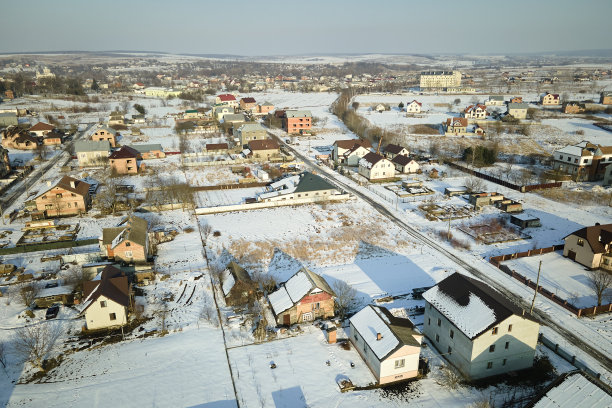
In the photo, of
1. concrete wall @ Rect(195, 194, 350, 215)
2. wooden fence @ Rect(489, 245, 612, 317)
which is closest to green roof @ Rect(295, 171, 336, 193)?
concrete wall @ Rect(195, 194, 350, 215)

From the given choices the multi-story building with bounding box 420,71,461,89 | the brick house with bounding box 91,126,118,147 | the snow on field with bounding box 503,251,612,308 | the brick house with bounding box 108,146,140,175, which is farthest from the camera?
the multi-story building with bounding box 420,71,461,89

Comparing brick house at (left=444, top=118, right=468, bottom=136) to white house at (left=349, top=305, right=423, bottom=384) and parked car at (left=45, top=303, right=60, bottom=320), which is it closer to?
white house at (left=349, top=305, right=423, bottom=384)

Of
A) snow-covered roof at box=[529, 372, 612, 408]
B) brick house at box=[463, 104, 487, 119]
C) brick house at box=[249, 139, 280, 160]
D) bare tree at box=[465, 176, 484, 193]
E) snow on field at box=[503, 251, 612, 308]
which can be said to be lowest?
snow on field at box=[503, 251, 612, 308]

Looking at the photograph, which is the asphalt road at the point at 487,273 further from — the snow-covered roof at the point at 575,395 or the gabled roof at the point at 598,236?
the gabled roof at the point at 598,236

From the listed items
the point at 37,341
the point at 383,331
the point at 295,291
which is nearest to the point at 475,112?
the point at 295,291

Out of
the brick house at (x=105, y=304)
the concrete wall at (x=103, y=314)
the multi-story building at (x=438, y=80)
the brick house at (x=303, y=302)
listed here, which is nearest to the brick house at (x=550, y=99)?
the multi-story building at (x=438, y=80)

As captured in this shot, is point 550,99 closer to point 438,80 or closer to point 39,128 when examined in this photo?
point 438,80
